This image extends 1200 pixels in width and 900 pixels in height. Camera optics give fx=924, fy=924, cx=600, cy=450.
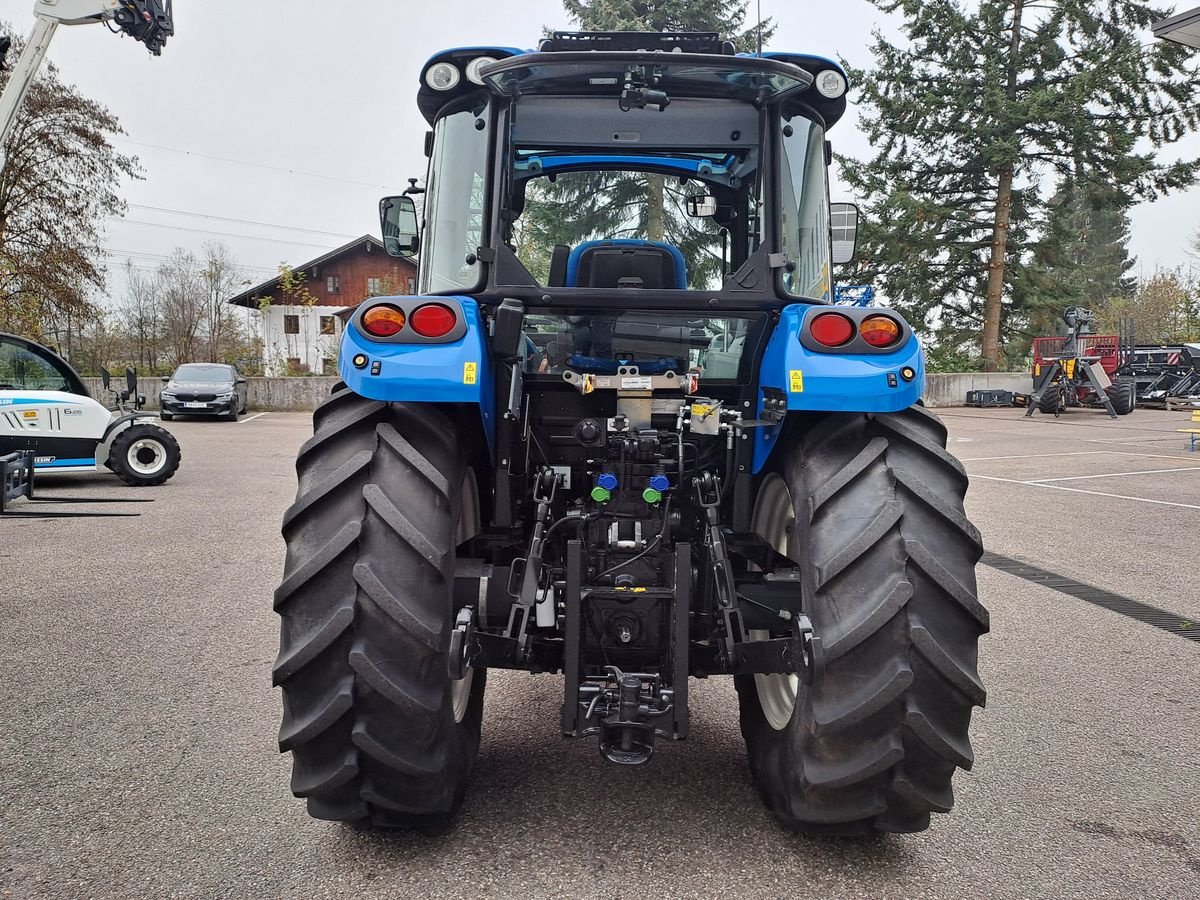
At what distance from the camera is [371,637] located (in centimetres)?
243

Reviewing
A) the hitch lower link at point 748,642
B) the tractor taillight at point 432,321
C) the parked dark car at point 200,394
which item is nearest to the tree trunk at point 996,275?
the parked dark car at point 200,394

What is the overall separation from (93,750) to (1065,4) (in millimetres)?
34184

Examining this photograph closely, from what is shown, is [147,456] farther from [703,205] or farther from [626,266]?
[703,205]

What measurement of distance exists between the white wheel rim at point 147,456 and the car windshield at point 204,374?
1345 centimetres

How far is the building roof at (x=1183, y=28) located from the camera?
13117 mm

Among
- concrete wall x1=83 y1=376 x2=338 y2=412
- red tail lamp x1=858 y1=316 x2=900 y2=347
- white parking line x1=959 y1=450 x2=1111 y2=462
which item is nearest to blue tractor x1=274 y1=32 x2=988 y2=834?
red tail lamp x1=858 y1=316 x2=900 y2=347

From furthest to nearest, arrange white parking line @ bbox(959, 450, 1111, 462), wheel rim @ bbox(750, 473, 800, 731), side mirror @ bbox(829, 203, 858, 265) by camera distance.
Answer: white parking line @ bbox(959, 450, 1111, 462), side mirror @ bbox(829, 203, 858, 265), wheel rim @ bbox(750, 473, 800, 731)

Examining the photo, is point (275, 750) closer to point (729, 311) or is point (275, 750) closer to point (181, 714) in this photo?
point (181, 714)

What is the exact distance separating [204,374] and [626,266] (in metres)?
23.5

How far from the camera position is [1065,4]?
29188mm

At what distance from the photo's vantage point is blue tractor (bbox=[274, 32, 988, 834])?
245 centimetres

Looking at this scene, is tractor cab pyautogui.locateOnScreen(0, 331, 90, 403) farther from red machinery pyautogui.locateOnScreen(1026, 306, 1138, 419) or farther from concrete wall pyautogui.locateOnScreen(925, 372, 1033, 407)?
concrete wall pyautogui.locateOnScreen(925, 372, 1033, 407)

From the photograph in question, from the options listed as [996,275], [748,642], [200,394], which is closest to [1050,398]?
[996,275]

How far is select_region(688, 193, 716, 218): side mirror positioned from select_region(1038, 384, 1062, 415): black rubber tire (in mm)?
25210
